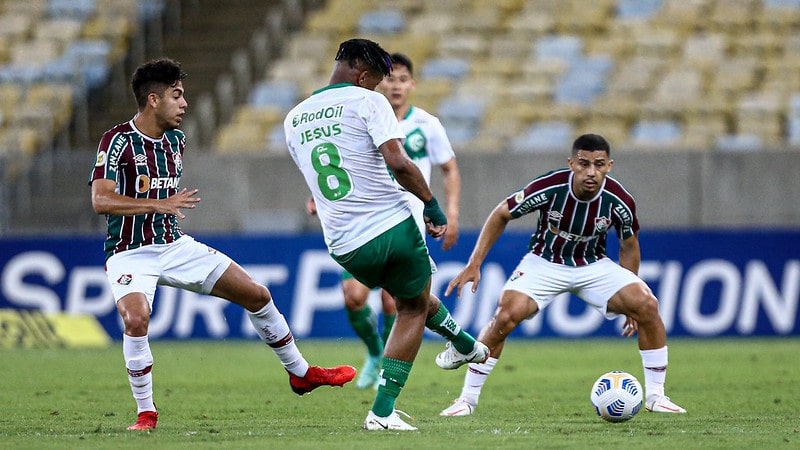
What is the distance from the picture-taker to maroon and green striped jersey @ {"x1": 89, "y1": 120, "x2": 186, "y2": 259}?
314 inches

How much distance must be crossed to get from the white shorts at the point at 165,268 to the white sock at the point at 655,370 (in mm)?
2989

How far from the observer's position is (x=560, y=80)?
20016 mm

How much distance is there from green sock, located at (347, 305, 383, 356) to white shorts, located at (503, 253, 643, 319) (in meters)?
2.03

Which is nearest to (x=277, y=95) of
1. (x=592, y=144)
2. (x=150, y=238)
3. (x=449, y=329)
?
(x=592, y=144)

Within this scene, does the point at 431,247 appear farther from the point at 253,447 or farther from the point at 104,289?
the point at 253,447

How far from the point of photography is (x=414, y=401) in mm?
9820

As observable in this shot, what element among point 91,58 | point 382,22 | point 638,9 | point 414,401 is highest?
point 638,9

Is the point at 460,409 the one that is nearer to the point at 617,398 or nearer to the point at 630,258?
the point at 617,398

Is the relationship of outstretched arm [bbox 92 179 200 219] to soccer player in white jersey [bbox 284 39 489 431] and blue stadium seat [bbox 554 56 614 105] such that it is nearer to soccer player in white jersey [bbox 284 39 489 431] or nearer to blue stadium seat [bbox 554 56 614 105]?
soccer player in white jersey [bbox 284 39 489 431]

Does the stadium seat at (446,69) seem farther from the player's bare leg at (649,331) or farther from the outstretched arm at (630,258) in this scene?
the player's bare leg at (649,331)

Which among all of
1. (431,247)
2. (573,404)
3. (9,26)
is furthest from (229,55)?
(573,404)

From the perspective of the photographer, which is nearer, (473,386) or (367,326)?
(473,386)

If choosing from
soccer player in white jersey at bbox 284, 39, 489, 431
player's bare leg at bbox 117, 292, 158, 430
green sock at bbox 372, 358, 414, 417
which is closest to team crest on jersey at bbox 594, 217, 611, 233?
soccer player in white jersey at bbox 284, 39, 489, 431

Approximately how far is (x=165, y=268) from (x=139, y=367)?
0.67 meters
